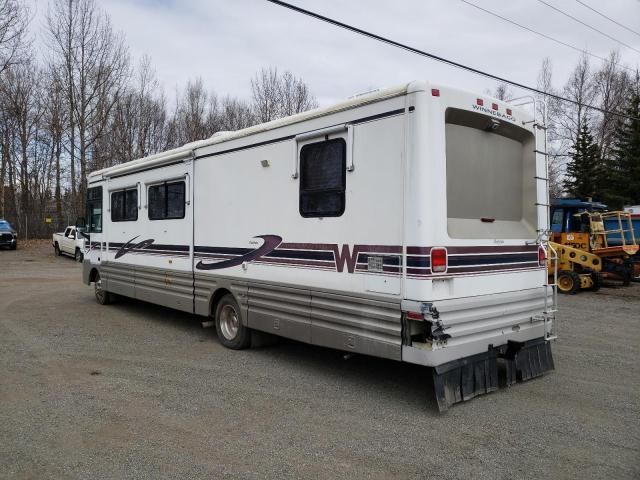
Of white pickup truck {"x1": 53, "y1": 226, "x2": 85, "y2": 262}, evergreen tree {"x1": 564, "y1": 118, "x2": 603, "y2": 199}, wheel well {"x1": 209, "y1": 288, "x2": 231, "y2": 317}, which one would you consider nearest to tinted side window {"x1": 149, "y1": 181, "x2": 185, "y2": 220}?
wheel well {"x1": 209, "y1": 288, "x2": 231, "y2": 317}

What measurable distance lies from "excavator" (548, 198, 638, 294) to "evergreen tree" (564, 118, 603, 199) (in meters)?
18.2

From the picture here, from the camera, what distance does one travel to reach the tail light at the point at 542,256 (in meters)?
5.77

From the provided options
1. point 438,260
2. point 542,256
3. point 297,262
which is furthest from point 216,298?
point 542,256

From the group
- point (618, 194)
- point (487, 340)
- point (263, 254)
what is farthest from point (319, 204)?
point (618, 194)

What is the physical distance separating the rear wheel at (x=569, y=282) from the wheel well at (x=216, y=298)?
9758 mm

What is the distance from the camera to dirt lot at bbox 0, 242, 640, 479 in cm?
371

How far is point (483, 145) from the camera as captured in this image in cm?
527

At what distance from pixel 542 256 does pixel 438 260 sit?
1.90m

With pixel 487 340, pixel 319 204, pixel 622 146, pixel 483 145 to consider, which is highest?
pixel 622 146

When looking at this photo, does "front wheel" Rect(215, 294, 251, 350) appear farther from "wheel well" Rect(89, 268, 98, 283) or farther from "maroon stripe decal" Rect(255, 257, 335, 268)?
"wheel well" Rect(89, 268, 98, 283)

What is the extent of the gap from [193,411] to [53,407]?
1318 mm

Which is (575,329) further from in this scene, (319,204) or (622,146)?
(622,146)

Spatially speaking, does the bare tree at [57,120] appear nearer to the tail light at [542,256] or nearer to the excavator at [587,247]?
the excavator at [587,247]

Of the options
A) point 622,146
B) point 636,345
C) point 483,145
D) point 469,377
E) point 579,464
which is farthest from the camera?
point 622,146
